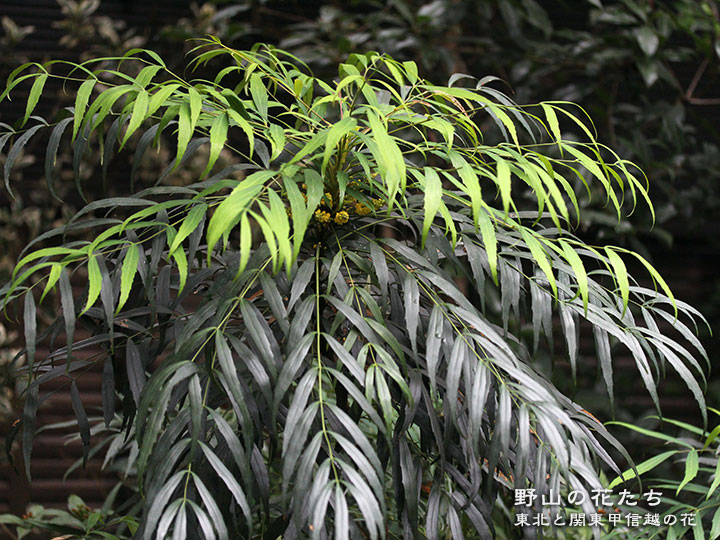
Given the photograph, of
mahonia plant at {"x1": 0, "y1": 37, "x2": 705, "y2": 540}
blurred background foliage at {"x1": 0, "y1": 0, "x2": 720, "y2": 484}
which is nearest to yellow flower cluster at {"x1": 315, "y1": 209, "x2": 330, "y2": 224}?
mahonia plant at {"x1": 0, "y1": 37, "x2": 705, "y2": 540}

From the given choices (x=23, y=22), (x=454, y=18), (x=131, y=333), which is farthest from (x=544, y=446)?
(x=23, y=22)

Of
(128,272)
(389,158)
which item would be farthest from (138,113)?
(389,158)

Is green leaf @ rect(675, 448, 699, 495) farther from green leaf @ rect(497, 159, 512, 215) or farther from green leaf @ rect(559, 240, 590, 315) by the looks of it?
green leaf @ rect(497, 159, 512, 215)

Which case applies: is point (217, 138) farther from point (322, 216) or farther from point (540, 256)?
point (540, 256)

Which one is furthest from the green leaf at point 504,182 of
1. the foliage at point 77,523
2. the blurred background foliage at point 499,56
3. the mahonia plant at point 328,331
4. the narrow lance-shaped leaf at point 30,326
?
the blurred background foliage at point 499,56

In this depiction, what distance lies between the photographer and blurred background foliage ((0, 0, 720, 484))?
1.94 metres

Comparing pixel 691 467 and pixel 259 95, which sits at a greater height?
pixel 259 95

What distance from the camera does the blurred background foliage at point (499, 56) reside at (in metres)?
1.94

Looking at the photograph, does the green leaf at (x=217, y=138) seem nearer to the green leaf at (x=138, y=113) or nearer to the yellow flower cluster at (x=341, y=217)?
the green leaf at (x=138, y=113)

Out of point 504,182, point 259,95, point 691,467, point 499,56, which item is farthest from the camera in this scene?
point 499,56

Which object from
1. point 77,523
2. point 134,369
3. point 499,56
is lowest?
point 77,523

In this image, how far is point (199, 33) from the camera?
6.75 feet

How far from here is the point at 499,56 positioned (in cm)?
207

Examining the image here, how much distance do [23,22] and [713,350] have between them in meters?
2.61
